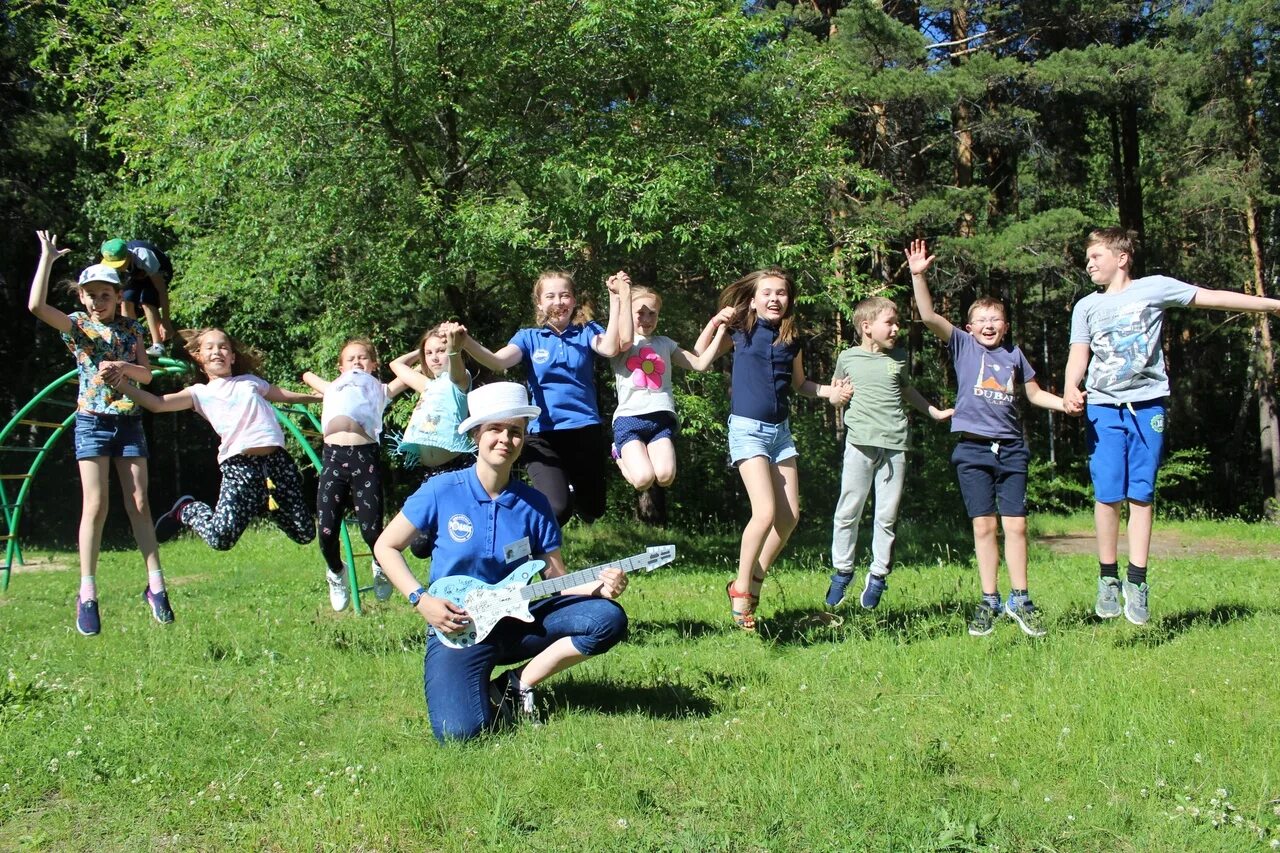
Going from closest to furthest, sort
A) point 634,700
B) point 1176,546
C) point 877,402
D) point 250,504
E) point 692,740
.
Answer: point 692,740 < point 634,700 < point 877,402 < point 250,504 < point 1176,546

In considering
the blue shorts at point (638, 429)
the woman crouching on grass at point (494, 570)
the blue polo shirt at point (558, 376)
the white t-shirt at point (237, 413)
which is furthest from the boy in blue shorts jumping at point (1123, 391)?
the white t-shirt at point (237, 413)

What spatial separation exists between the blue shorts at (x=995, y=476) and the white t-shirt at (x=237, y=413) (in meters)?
4.16

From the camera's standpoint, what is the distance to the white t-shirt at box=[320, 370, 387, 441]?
6848mm

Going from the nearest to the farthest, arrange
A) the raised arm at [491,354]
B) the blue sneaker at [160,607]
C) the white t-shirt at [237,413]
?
the raised arm at [491,354], the white t-shirt at [237,413], the blue sneaker at [160,607]

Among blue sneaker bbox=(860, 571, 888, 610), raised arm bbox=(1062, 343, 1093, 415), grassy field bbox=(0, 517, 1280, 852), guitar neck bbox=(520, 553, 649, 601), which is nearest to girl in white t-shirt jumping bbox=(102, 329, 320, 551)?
grassy field bbox=(0, 517, 1280, 852)

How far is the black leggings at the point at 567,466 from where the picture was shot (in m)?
5.68

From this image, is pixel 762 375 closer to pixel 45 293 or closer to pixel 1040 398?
pixel 1040 398

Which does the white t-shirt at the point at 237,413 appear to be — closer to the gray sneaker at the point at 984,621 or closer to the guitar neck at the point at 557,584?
the guitar neck at the point at 557,584

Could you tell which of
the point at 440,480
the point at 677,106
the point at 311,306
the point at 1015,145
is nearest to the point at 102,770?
the point at 440,480

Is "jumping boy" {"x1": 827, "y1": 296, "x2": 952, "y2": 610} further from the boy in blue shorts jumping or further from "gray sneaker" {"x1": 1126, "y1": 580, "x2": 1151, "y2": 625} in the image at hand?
"gray sneaker" {"x1": 1126, "y1": 580, "x2": 1151, "y2": 625}

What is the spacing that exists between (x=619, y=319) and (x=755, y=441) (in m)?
1.02

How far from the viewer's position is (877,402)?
6.42 m

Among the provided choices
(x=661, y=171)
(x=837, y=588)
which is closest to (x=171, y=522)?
(x=837, y=588)

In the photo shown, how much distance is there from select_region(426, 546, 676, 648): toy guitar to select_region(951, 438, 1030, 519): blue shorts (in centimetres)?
241
